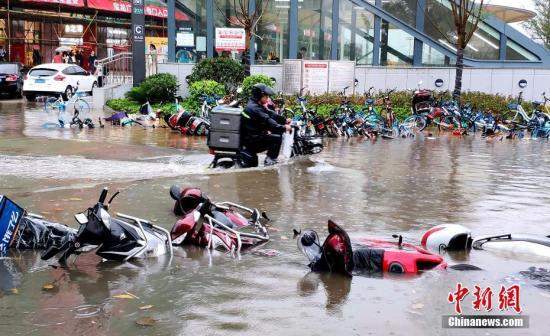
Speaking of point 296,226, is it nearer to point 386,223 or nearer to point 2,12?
point 386,223

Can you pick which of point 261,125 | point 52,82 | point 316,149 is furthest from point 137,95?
point 261,125

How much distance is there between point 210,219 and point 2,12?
98.1 ft

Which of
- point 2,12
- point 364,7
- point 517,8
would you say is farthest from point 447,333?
point 2,12

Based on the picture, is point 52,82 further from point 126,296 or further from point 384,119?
point 126,296

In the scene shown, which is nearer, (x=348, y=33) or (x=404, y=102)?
(x=404, y=102)

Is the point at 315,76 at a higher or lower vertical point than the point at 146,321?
higher

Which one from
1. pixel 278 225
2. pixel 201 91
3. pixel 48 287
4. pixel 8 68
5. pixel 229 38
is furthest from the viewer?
pixel 8 68

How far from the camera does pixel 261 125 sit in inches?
439

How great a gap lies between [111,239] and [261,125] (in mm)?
5512

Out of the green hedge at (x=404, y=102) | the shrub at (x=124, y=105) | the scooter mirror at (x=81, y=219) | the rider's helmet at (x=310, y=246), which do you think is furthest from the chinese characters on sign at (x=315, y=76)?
the scooter mirror at (x=81, y=219)

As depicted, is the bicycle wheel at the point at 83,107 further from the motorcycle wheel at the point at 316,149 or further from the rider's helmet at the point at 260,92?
the rider's helmet at the point at 260,92

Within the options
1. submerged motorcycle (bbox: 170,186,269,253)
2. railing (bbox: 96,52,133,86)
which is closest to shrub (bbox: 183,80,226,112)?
railing (bbox: 96,52,133,86)

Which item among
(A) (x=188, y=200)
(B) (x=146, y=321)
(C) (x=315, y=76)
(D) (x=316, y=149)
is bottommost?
(B) (x=146, y=321)

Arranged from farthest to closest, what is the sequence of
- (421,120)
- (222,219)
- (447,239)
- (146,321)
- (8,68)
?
1. (8,68)
2. (421,120)
3. (222,219)
4. (447,239)
5. (146,321)
